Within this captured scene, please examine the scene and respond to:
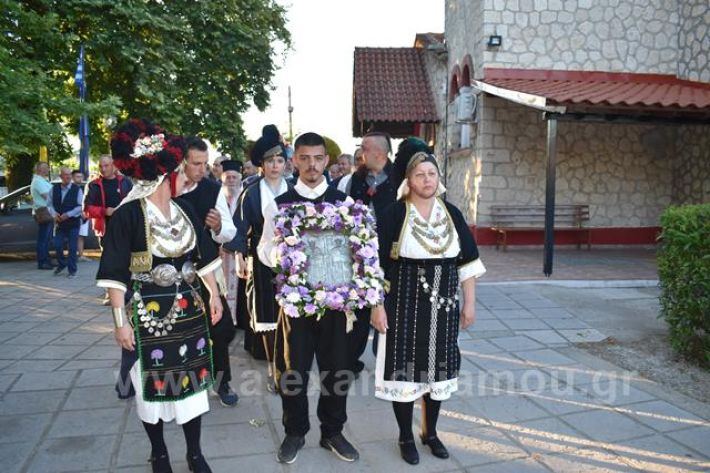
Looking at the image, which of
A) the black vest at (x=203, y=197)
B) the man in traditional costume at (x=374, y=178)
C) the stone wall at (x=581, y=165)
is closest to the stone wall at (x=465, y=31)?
the stone wall at (x=581, y=165)

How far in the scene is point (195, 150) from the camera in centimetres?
426

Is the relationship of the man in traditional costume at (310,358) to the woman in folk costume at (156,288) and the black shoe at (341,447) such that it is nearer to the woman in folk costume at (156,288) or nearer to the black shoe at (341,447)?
the black shoe at (341,447)

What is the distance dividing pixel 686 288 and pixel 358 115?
37.8 ft

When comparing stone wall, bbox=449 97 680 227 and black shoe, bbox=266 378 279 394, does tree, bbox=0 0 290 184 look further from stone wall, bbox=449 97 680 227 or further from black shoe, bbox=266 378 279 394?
stone wall, bbox=449 97 680 227

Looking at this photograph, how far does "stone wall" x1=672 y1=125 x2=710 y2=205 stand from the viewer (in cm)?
1172

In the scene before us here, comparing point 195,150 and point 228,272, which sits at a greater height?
point 195,150

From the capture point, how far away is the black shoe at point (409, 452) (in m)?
3.37

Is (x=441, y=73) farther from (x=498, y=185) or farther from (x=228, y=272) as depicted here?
(x=228, y=272)

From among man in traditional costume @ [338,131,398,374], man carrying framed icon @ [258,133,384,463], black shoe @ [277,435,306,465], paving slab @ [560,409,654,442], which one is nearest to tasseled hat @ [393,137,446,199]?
man carrying framed icon @ [258,133,384,463]

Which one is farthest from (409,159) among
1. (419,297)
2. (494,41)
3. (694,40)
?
(694,40)

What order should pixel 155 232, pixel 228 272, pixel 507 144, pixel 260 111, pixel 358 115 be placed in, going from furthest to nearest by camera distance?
1. pixel 260 111
2. pixel 358 115
3. pixel 507 144
4. pixel 228 272
5. pixel 155 232

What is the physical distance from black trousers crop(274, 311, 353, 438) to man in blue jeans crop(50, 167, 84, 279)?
7.71 m

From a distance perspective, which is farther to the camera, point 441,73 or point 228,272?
point 441,73

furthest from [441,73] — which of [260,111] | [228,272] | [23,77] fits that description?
[23,77]
